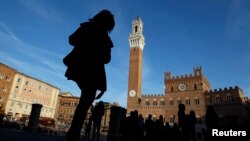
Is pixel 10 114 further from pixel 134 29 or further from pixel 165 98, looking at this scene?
pixel 134 29

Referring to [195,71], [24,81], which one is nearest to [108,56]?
[195,71]

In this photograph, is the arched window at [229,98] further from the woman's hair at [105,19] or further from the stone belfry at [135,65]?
the woman's hair at [105,19]

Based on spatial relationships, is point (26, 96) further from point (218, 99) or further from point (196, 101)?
point (218, 99)

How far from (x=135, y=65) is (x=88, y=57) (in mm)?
54610

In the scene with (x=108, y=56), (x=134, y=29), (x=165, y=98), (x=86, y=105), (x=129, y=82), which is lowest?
(x=86, y=105)

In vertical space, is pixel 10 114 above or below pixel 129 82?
below

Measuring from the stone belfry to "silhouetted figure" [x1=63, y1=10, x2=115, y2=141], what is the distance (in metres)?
48.8

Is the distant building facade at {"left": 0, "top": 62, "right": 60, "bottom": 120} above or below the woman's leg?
above

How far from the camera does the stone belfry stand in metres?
52.9

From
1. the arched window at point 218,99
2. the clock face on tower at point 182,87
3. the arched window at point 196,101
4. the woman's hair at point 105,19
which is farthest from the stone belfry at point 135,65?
the woman's hair at point 105,19

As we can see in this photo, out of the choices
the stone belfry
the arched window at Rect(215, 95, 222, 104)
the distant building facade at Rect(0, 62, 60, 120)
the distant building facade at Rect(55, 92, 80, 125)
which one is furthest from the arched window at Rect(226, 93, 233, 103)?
the distant building facade at Rect(0, 62, 60, 120)

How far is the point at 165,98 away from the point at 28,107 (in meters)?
33.0

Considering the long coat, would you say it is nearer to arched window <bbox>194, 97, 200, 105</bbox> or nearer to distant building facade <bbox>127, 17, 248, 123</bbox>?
distant building facade <bbox>127, 17, 248, 123</bbox>

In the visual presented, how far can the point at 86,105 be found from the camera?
321 centimetres
